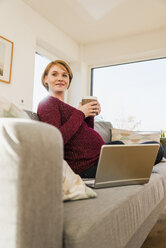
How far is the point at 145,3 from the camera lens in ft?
9.89

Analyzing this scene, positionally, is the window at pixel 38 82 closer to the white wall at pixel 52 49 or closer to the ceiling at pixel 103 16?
the white wall at pixel 52 49

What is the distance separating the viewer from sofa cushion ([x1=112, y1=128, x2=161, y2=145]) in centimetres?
213

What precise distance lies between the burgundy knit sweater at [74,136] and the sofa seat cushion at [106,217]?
0.91 feet

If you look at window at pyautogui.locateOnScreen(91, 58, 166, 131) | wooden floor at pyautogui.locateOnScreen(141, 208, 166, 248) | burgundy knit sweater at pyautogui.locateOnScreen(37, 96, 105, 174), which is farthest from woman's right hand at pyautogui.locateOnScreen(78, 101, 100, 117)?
window at pyautogui.locateOnScreen(91, 58, 166, 131)

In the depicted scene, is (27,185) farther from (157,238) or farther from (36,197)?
(157,238)

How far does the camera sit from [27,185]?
396 mm

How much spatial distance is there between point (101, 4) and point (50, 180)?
3182 millimetres

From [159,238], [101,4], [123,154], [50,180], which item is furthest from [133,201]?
[101,4]

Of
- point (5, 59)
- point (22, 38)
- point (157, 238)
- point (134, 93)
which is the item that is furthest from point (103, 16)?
point (157, 238)

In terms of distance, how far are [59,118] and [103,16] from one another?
2.83 meters

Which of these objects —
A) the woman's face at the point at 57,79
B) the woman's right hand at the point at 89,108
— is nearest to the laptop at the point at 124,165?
the woman's right hand at the point at 89,108

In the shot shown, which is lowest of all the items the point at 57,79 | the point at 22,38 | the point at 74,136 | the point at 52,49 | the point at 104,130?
the point at 74,136

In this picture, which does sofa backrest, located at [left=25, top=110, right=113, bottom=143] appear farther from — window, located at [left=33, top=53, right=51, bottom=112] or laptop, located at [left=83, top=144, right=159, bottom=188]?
window, located at [left=33, top=53, right=51, bottom=112]

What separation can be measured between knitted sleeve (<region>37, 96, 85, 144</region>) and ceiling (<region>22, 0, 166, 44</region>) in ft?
8.02
